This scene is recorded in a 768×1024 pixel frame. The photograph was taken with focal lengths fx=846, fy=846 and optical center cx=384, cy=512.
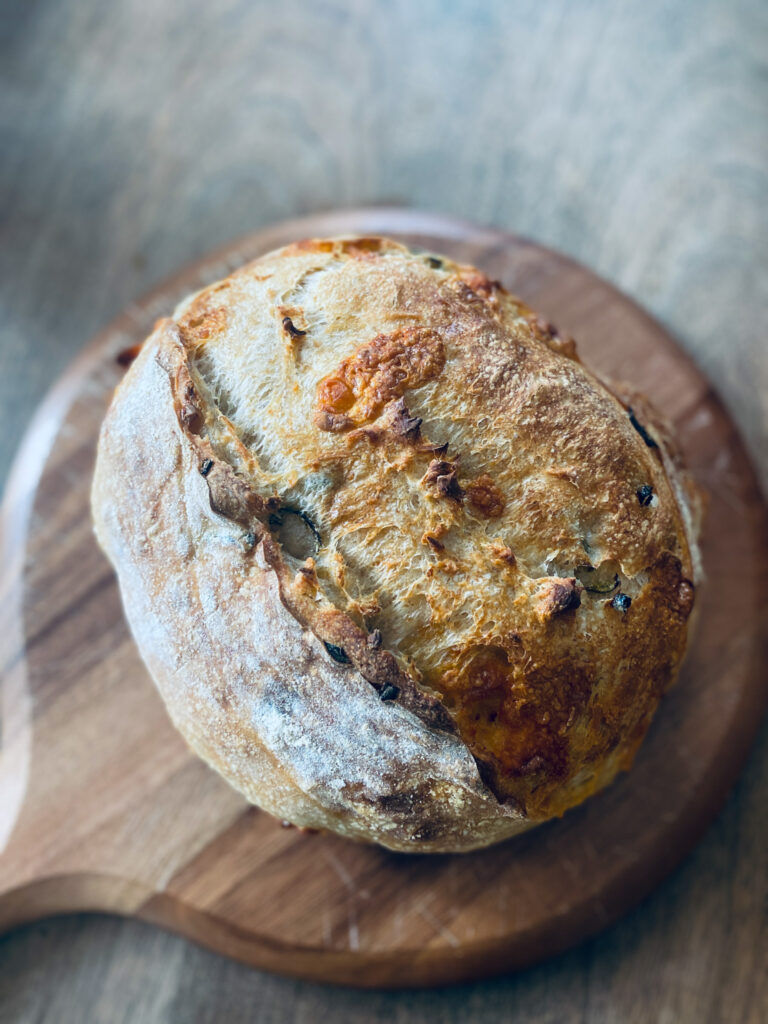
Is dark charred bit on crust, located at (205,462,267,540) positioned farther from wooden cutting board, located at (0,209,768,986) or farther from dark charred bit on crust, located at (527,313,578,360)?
wooden cutting board, located at (0,209,768,986)

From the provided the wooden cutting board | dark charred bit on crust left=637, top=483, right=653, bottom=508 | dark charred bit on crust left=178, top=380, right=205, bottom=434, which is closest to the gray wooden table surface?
the wooden cutting board

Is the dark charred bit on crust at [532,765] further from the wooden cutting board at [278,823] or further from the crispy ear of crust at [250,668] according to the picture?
the wooden cutting board at [278,823]

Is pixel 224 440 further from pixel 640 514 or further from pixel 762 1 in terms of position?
pixel 762 1

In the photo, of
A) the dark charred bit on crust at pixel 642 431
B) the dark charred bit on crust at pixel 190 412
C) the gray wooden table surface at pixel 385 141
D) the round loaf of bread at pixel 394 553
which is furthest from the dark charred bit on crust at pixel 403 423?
the gray wooden table surface at pixel 385 141

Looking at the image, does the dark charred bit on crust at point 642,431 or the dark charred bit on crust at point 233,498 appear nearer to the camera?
the dark charred bit on crust at point 233,498

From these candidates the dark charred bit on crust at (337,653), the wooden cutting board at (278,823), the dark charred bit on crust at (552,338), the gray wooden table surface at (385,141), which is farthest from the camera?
the gray wooden table surface at (385,141)

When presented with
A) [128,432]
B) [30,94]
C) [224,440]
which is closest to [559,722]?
[224,440]
